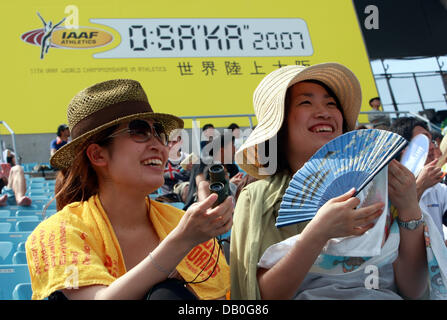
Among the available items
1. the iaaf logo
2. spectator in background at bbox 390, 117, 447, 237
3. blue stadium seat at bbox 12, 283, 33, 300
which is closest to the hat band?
blue stadium seat at bbox 12, 283, 33, 300

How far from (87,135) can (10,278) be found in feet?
3.61

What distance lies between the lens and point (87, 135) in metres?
1.57

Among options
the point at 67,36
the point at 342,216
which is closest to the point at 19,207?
the point at 342,216

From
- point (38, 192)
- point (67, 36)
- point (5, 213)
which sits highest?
point (67, 36)

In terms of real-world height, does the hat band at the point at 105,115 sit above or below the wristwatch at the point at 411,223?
above

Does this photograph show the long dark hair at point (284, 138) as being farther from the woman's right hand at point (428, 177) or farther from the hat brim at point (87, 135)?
the woman's right hand at point (428, 177)

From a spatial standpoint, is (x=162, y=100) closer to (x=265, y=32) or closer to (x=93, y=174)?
(x=265, y=32)

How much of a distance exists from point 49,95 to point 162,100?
6.40 feet

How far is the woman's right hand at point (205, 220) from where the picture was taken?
1.18 m

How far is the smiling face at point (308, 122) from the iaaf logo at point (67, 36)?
8202mm

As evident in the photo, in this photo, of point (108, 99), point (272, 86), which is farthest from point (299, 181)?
point (108, 99)

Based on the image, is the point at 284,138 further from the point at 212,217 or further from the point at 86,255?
the point at 86,255

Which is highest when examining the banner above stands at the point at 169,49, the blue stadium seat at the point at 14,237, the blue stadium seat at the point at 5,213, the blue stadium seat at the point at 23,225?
the banner above stands at the point at 169,49

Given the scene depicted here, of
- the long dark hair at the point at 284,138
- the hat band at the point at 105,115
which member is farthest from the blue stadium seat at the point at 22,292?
the long dark hair at the point at 284,138
